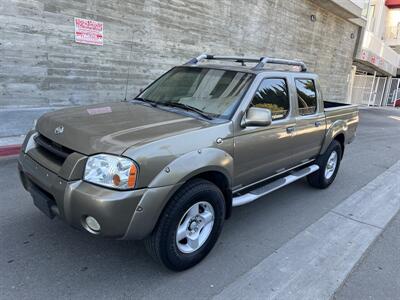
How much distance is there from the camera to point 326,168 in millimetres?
5504

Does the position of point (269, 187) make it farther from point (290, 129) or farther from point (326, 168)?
point (326, 168)

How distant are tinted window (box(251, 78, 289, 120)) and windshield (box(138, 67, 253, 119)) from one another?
196mm

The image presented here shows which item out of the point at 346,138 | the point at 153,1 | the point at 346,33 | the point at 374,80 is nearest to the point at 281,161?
the point at 346,138

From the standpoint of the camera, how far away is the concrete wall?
6.95m

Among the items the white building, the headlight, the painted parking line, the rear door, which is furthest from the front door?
the white building

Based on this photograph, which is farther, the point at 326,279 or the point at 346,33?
Result: the point at 346,33

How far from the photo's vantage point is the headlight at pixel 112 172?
2.50m

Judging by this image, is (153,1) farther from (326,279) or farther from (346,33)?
(346,33)

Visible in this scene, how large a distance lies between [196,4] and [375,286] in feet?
30.5

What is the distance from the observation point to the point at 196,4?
33.9 ft

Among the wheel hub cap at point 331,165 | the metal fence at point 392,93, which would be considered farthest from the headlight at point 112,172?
the metal fence at point 392,93

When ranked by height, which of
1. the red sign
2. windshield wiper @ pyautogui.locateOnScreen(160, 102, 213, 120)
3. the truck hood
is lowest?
the truck hood

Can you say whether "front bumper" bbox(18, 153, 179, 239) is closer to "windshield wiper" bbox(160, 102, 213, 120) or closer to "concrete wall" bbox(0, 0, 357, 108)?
"windshield wiper" bbox(160, 102, 213, 120)

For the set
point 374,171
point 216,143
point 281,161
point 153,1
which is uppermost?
point 153,1
